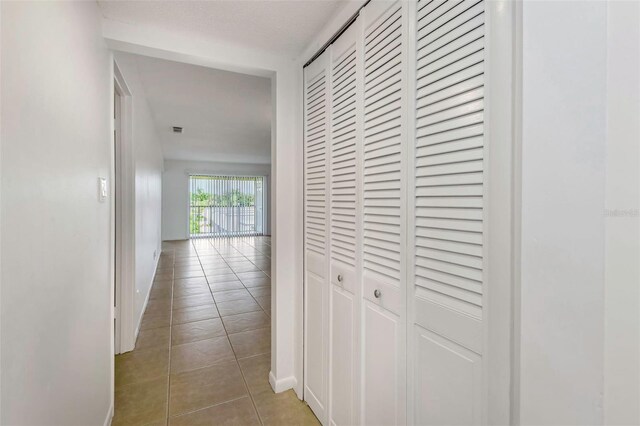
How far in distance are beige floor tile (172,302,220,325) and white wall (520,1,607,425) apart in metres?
3.23

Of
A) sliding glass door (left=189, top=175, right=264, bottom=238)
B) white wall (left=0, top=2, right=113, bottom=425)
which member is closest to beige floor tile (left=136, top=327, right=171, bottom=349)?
white wall (left=0, top=2, right=113, bottom=425)

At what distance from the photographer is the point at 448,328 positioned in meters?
0.92

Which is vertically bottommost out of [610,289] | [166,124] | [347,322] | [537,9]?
[347,322]

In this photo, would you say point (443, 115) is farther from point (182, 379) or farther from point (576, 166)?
point (182, 379)

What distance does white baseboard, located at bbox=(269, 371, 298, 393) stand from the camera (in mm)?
2020

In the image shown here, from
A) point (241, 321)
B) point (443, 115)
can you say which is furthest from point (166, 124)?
point (443, 115)

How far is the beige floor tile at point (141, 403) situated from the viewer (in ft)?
5.82

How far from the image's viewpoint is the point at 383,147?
1206mm

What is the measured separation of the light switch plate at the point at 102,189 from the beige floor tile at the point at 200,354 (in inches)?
57.1

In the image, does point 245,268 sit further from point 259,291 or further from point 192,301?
point 192,301

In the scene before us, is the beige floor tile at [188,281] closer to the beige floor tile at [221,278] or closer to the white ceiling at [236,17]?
the beige floor tile at [221,278]

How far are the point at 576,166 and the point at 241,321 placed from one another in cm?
319

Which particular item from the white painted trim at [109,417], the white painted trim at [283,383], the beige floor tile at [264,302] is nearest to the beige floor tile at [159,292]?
the beige floor tile at [264,302]

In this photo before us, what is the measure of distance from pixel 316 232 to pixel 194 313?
7.78 feet
